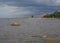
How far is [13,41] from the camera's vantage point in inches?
563

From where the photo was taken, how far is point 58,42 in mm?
14133

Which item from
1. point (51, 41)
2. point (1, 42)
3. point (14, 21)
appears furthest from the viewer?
point (14, 21)

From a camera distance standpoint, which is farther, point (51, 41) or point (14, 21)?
point (14, 21)

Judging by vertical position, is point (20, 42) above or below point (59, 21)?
above

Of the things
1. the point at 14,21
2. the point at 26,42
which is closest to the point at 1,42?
the point at 26,42

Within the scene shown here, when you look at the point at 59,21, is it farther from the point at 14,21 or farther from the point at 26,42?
the point at 26,42

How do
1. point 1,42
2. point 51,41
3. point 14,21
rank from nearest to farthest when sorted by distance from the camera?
1. point 1,42
2. point 51,41
3. point 14,21

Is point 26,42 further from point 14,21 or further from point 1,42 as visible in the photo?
point 14,21

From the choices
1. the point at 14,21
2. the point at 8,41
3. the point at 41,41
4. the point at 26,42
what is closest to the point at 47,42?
the point at 41,41

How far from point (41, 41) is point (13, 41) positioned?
161cm

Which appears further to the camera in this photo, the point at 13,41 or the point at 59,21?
the point at 59,21

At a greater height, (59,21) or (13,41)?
(13,41)

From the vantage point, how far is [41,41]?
14398 millimetres

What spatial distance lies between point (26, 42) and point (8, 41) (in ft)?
3.44
